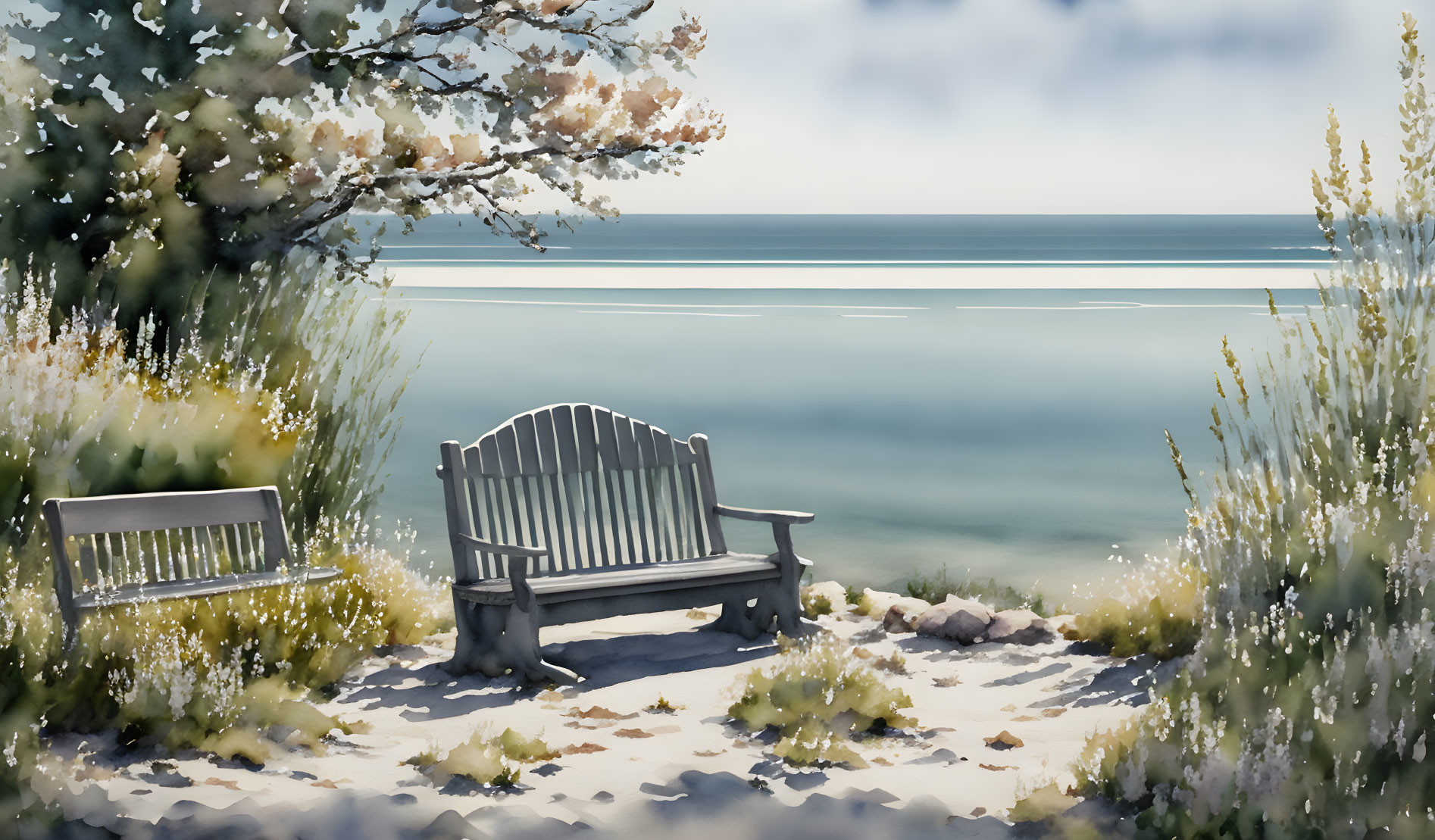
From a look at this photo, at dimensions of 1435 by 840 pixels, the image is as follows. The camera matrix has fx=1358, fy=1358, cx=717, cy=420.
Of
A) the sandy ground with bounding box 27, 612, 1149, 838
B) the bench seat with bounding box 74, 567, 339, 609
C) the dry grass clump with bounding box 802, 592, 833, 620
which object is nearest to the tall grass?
the sandy ground with bounding box 27, 612, 1149, 838

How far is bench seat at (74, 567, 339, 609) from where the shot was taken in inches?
202

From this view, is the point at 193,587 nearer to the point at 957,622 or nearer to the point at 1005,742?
the point at 1005,742

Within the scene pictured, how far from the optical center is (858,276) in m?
50.3

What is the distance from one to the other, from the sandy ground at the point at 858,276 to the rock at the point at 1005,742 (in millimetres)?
39286

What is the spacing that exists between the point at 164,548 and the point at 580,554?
1965 millimetres

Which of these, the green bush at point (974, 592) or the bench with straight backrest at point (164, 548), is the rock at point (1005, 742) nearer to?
the bench with straight backrest at point (164, 548)

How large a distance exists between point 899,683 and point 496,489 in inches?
84.5

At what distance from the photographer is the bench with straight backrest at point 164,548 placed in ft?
Result: 17.3

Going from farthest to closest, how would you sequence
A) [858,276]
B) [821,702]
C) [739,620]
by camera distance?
[858,276], [739,620], [821,702]

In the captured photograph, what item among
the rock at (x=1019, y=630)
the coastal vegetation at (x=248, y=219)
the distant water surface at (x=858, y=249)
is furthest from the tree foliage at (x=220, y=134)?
the distant water surface at (x=858, y=249)

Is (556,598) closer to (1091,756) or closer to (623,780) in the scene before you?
(623,780)

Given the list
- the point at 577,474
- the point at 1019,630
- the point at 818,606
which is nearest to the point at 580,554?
the point at 577,474

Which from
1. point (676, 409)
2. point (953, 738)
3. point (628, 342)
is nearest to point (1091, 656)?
point (953, 738)

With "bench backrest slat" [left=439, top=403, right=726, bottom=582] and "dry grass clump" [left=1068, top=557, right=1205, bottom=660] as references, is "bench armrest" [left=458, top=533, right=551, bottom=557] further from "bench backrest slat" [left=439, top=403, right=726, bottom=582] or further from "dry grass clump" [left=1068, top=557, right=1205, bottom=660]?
"dry grass clump" [left=1068, top=557, right=1205, bottom=660]
